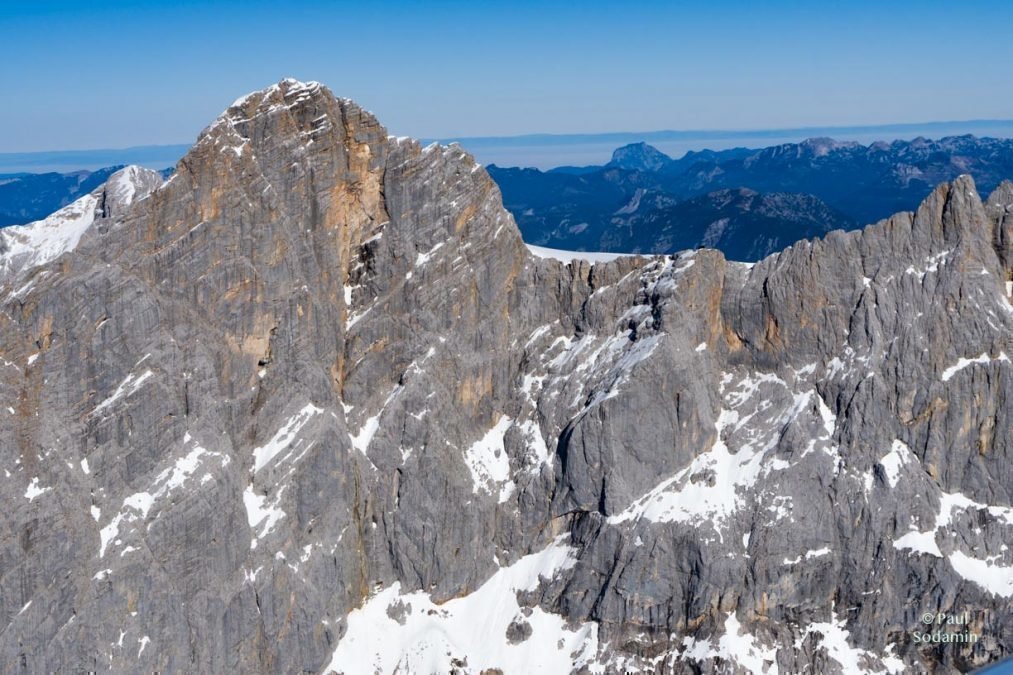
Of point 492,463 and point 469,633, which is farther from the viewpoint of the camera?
point 492,463

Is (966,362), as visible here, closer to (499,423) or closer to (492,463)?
(499,423)

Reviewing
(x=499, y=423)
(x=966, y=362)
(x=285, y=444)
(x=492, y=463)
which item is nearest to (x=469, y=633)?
(x=492, y=463)

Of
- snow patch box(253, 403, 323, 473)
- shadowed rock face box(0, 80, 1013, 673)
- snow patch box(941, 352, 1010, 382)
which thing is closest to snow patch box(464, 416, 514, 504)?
shadowed rock face box(0, 80, 1013, 673)

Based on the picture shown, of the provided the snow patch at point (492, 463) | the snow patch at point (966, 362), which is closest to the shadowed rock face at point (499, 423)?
the snow patch at point (966, 362)

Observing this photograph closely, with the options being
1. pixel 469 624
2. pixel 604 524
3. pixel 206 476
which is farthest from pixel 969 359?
pixel 206 476

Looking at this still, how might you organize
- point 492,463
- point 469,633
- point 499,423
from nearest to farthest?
point 469,633, point 492,463, point 499,423

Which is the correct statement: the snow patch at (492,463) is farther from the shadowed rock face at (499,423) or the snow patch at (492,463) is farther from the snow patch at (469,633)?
the snow patch at (469,633)

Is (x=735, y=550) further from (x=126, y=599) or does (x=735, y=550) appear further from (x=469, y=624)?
(x=126, y=599)

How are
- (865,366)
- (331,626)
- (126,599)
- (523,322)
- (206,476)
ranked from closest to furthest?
(126,599) → (206,476) → (331,626) → (865,366) → (523,322)

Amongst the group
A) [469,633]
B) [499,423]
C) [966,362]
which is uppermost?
[966,362]
